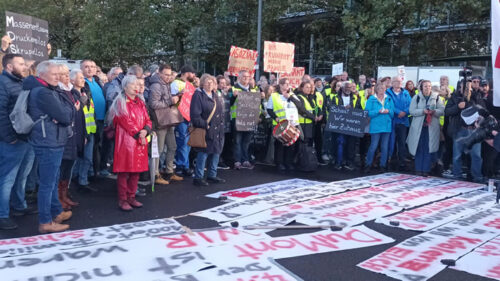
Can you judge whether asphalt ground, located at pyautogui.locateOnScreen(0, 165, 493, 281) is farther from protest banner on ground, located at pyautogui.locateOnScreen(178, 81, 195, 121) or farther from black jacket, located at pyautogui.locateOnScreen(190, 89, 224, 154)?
protest banner on ground, located at pyautogui.locateOnScreen(178, 81, 195, 121)

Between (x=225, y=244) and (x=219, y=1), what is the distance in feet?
78.0

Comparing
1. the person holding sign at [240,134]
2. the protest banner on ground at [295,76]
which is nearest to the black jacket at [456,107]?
the person holding sign at [240,134]

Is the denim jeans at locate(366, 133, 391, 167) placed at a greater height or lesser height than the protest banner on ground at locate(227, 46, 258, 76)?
lesser

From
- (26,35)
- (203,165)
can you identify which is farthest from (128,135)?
(26,35)

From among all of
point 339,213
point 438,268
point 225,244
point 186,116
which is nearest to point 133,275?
point 225,244

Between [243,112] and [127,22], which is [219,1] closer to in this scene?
[127,22]

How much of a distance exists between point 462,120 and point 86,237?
741cm

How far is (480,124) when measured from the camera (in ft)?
24.1

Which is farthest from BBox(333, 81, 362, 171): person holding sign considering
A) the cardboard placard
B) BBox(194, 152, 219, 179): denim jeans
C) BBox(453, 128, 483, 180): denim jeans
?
BBox(194, 152, 219, 179): denim jeans

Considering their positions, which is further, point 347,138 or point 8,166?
point 347,138

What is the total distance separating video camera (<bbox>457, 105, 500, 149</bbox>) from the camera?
23.6 ft

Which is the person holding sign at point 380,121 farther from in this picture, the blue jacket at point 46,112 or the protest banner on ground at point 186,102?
the blue jacket at point 46,112

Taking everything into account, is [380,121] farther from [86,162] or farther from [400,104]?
[86,162]

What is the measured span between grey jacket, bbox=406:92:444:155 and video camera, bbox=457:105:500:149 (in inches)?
28.3
